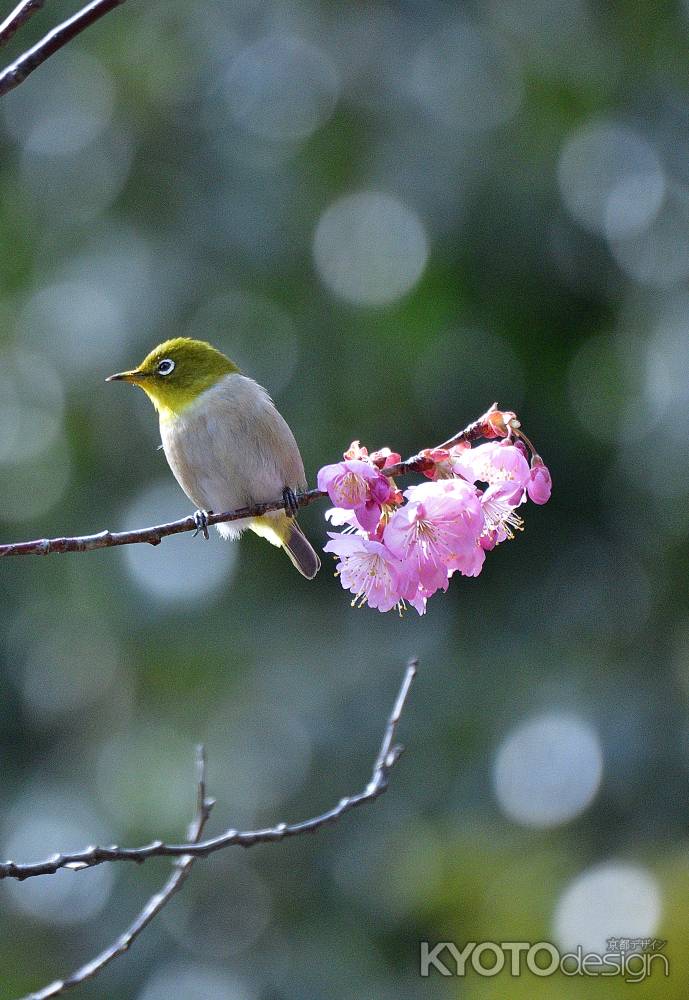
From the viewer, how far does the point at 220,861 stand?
10.2 meters

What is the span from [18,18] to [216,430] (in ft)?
6.18

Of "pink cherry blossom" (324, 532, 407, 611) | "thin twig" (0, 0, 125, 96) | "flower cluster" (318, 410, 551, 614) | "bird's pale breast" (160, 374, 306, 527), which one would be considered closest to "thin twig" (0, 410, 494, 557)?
"flower cluster" (318, 410, 551, 614)

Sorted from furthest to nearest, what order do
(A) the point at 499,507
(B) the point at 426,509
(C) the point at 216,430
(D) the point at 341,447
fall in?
(D) the point at 341,447
(C) the point at 216,430
(A) the point at 499,507
(B) the point at 426,509

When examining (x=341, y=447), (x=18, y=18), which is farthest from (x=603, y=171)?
(x=18, y=18)

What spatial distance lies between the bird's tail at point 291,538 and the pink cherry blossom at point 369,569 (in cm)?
144

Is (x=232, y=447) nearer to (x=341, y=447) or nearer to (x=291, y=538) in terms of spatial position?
(x=291, y=538)

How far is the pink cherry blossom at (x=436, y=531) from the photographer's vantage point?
7.70ft

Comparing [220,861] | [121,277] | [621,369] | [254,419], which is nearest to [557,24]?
[621,369]

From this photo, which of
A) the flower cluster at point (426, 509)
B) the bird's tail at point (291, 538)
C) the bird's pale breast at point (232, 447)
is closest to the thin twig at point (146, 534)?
the flower cluster at point (426, 509)

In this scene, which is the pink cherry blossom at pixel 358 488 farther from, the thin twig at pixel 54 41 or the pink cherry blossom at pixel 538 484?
the thin twig at pixel 54 41

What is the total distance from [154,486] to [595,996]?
22.7 feet

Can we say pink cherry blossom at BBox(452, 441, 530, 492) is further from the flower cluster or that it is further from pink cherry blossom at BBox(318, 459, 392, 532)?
pink cherry blossom at BBox(318, 459, 392, 532)

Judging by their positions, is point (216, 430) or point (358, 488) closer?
point (358, 488)

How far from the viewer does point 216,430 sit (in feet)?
12.0
